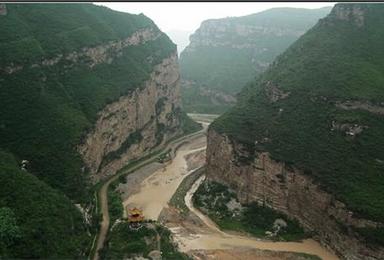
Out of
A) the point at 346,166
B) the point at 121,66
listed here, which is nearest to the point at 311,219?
the point at 346,166

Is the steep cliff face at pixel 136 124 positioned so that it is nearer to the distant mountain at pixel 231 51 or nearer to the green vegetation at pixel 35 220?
the green vegetation at pixel 35 220

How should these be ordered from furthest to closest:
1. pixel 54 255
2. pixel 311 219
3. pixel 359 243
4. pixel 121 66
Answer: pixel 121 66 → pixel 311 219 → pixel 359 243 → pixel 54 255

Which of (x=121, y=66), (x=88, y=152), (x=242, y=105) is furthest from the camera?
(x=121, y=66)

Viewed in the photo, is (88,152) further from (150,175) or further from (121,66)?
(121,66)

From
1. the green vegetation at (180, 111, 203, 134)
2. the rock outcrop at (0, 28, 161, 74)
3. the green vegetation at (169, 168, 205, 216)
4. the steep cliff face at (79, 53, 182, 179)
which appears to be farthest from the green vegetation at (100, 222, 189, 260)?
the green vegetation at (180, 111, 203, 134)

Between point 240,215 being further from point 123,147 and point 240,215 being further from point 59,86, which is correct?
point 59,86

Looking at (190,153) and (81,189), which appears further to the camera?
(190,153)

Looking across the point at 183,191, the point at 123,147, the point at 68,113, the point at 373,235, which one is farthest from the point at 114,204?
the point at 373,235
